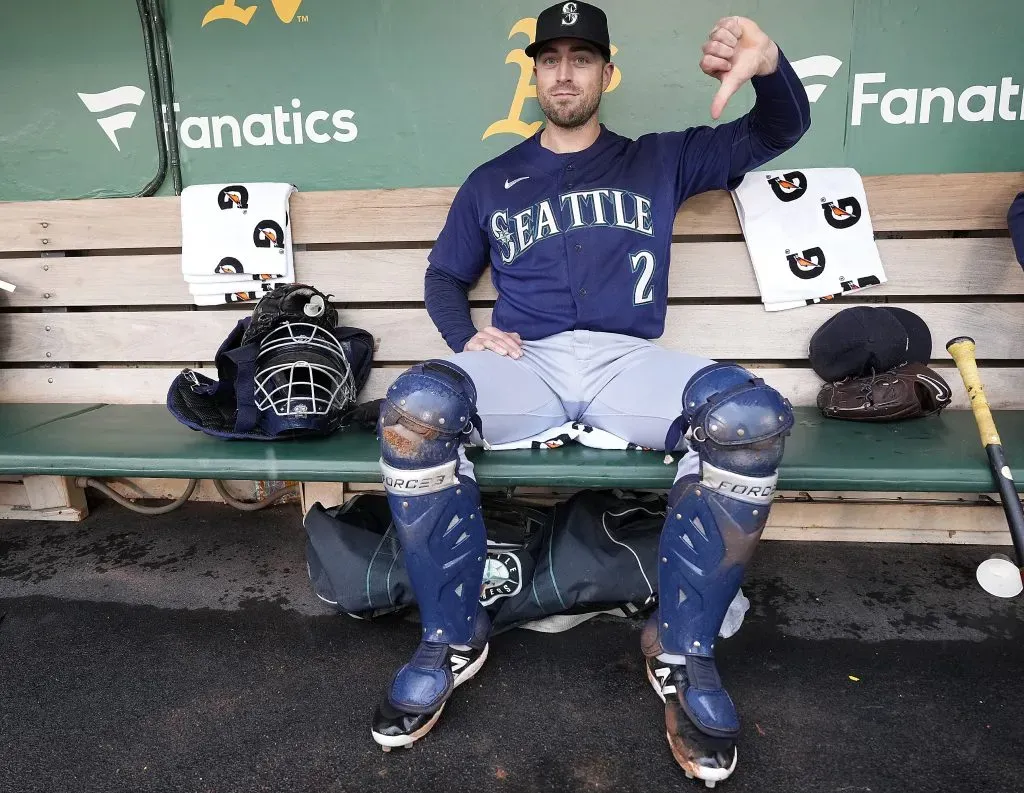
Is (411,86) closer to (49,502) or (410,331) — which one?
(410,331)

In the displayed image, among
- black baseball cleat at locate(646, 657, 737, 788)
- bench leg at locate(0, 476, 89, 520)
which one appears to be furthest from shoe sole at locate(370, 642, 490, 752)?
bench leg at locate(0, 476, 89, 520)

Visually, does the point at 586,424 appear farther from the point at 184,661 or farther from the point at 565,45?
the point at 184,661

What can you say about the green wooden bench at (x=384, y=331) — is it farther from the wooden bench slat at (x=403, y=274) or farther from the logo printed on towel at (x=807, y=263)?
the logo printed on towel at (x=807, y=263)

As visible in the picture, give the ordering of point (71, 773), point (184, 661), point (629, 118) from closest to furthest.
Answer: point (71, 773)
point (184, 661)
point (629, 118)

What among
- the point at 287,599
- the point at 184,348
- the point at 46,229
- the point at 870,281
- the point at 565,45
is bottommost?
the point at 287,599

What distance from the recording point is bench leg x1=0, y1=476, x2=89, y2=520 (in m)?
2.31

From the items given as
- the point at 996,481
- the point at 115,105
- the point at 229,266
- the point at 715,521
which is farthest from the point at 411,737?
the point at 115,105

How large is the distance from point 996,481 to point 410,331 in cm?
156

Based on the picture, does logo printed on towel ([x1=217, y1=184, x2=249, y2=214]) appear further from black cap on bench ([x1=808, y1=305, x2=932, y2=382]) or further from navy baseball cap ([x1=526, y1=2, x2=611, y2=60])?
black cap on bench ([x1=808, y1=305, x2=932, y2=382])

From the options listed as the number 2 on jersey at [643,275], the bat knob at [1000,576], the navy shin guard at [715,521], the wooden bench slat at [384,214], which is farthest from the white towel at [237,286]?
the bat knob at [1000,576]

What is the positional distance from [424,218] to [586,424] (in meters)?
0.87

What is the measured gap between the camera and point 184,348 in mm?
2254

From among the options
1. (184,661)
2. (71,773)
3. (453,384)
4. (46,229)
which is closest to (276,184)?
(46,229)

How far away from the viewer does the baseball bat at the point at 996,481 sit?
4.54ft
